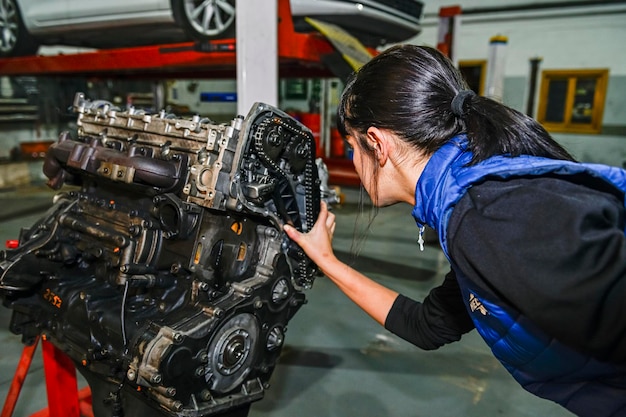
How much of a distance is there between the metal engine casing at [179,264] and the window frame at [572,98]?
8488mm

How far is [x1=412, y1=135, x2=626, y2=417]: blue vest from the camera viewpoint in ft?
2.71

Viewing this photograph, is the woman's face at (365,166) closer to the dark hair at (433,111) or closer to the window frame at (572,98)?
the dark hair at (433,111)

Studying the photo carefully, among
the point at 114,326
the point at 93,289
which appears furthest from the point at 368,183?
the point at 93,289

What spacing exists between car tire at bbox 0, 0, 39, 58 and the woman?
5597mm

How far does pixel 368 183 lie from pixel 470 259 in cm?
43

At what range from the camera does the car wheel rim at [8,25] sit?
17.3 ft

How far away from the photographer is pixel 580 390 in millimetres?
969

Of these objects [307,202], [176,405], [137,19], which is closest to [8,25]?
[137,19]

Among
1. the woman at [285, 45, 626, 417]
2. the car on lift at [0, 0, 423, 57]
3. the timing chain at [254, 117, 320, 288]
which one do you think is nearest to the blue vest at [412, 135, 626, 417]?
the woman at [285, 45, 626, 417]

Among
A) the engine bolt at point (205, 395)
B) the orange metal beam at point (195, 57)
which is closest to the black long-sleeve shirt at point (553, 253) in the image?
the engine bolt at point (205, 395)

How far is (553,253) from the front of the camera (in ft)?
2.36

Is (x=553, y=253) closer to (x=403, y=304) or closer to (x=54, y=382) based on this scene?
(x=403, y=304)

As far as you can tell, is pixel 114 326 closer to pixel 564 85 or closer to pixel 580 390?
pixel 580 390

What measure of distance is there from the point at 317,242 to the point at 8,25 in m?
5.72
